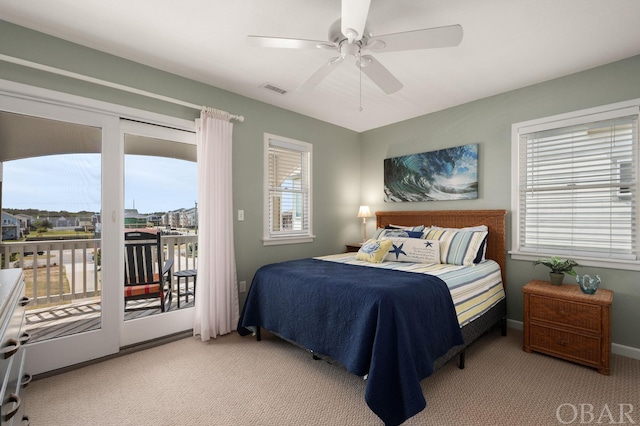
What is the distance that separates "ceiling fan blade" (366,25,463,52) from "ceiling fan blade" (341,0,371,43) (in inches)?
5.8

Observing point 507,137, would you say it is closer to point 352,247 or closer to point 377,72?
point 377,72

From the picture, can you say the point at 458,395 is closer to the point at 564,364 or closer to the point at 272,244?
the point at 564,364

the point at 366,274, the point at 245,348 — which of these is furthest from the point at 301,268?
the point at 245,348

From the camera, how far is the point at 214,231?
119 inches

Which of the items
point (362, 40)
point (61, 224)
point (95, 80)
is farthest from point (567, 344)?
point (95, 80)

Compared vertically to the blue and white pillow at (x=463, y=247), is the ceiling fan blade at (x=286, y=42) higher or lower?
higher

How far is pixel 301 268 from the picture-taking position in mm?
2748

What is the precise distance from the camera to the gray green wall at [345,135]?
2445mm

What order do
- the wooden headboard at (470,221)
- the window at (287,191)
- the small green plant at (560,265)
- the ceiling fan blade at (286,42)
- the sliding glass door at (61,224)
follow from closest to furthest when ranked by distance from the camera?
the ceiling fan blade at (286,42) < the sliding glass door at (61,224) < the small green plant at (560,265) < the wooden headboard at (470,221) < the window at (287,191)

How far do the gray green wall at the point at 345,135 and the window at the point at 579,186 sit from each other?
4.7 inches

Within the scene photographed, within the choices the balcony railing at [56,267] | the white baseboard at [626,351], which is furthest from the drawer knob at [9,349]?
the white baseboard at [626,351]

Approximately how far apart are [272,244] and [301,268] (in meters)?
1.00

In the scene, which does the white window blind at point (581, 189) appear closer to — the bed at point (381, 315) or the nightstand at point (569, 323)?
the nightstand at point (569, 323)

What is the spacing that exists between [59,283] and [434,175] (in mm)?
3928
